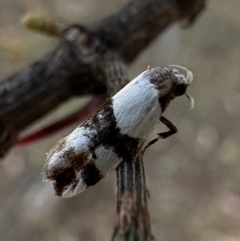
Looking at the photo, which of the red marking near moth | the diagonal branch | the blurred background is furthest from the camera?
the blurred background

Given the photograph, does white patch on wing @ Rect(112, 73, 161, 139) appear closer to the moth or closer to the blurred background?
the moth

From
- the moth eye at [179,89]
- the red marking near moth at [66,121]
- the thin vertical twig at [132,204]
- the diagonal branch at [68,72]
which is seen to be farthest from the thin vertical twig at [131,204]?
the red marking near moth at [66,121]

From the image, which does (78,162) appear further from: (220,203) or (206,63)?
(206,63)

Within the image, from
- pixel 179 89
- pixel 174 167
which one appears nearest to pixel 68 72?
pixel 179 89

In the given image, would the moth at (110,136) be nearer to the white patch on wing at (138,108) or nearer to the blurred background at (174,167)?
the white patch on wing at (138,108)

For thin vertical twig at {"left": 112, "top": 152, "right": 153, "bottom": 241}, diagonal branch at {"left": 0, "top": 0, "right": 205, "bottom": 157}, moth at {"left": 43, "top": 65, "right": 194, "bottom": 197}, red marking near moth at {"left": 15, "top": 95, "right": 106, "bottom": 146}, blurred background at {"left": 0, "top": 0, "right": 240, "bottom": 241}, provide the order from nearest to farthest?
thin vertical twig at {"left": 112, "top": 152, "right": 153, "bottom": 241}, moth at {"left": 43, "top": 65, "right": 194, "bottom": 197}, diagonal branch at {"left": 0, "top": 0, "right": 205, "bottom": 157}, red marking near moth at {"left": 15, "top": 95, "right": 106, "bottom": 146}, blurred background at {"left": 0, "top": 0, "right": 240, "bottom": 241}

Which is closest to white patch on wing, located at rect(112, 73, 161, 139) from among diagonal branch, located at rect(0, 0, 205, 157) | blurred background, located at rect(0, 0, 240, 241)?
diagonal branch, located at rect(0, 0, 205, 157)

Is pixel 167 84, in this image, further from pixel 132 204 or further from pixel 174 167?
pixel 174 167
